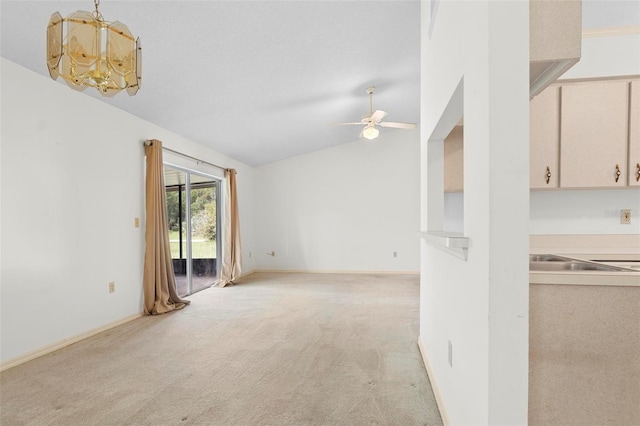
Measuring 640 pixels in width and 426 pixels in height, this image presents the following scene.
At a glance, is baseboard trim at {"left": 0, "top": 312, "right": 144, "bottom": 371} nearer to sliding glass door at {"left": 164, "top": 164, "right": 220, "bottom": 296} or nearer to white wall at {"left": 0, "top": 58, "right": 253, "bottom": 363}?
white wall at {"left": 0, "top": 58, "right": 253, "bottom": 363}

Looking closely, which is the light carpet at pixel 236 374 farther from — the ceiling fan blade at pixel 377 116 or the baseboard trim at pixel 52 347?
the ceiling fan blade at pixel 377 116

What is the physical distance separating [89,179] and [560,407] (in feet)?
13.6

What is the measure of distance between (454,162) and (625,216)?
4.90ft

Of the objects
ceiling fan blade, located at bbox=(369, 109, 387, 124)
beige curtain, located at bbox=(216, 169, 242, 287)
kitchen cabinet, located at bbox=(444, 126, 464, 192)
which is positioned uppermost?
ceiling fan blade, located at bbox=(369, 109, 387, 124)

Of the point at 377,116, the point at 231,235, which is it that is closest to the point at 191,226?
the point at 231,235

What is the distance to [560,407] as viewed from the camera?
4.75 ft

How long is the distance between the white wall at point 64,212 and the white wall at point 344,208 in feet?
11.9

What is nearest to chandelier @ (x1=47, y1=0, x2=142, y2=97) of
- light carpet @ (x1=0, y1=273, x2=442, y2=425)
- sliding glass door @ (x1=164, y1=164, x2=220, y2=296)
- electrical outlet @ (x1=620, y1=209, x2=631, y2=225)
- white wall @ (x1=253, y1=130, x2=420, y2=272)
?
light carpet @ (x1=0, y1=273, x2=442, y2=425)

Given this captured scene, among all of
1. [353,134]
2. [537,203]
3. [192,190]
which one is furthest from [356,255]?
[537,203]

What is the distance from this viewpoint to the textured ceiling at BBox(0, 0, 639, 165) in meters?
2.45

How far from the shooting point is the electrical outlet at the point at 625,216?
9.40 ft

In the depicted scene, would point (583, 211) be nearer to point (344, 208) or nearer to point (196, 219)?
point (344, 208)

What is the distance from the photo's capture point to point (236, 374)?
97.2 inches

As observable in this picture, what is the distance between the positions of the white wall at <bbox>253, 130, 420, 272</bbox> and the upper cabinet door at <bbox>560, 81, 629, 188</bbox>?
13.8 ft
